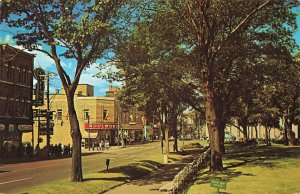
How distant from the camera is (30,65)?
52594mm

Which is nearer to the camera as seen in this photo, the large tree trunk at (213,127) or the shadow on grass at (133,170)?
the large tree trunk at (213,127)

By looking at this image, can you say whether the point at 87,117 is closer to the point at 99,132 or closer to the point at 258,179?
the point at 99,132

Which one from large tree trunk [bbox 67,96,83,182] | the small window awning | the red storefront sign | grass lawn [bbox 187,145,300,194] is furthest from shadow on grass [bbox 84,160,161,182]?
the red storefront sign

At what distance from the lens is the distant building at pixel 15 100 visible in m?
47.1

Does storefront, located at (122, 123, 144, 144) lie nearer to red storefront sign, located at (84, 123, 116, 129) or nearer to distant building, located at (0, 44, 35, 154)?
red storefront sign, located at (84, 123, 116, 129)

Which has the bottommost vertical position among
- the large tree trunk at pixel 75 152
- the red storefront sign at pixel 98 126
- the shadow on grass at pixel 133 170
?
the shadow on grass at pixel 133 170

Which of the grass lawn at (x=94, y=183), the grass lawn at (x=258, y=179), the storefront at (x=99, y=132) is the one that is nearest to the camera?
the grass lawn at (x=258, y=179)

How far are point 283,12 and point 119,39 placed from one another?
1181 cm

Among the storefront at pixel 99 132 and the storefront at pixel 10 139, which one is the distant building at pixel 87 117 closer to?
the storefront at pixel 99 132

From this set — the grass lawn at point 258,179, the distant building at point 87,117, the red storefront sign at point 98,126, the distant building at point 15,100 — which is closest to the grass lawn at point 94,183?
the grass lawn at point 258,179

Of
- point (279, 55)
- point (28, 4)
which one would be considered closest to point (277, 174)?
point (279, 55)

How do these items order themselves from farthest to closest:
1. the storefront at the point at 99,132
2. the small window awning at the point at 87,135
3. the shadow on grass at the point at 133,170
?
1. the storefront at the point at 99,132
2. the small window awning at the point at 87,135
3. the shadow on grass at the point at 133,170

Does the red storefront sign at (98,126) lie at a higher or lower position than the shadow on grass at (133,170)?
higher

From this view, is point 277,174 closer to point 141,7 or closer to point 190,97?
point 141,7
